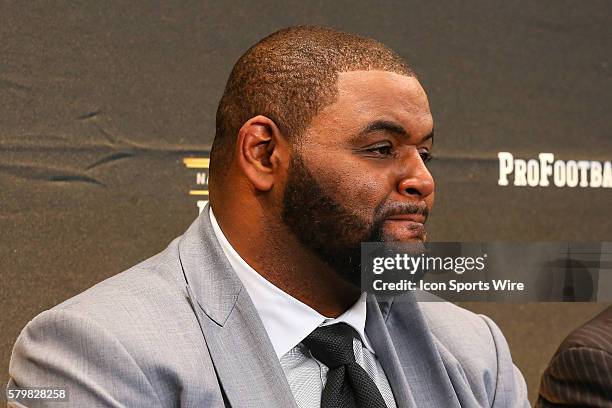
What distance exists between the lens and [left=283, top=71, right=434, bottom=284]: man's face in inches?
40.1

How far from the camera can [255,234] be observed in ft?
3.43

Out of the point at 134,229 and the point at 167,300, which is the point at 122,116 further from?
the point at 167,300

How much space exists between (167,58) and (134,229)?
0.24m

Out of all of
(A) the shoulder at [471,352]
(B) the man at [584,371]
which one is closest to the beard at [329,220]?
(A) the shoulder at [471,352]

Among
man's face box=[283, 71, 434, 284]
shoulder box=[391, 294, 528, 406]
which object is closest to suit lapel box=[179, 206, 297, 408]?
man's face box=[283, 71, 434, 284]

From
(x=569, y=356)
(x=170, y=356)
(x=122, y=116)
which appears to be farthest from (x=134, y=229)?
(x=569, y=356)

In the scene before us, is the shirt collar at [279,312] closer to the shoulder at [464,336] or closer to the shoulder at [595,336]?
the shoulder at [464,336]

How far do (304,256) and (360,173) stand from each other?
0.37 ft

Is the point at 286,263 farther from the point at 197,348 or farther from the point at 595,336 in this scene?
the point at 595,336

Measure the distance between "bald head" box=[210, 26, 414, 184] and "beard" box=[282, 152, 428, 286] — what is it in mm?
54

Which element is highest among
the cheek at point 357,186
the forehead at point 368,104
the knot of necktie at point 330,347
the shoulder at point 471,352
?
the forehead at point 368,104

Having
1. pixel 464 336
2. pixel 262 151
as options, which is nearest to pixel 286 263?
pixel 262 151

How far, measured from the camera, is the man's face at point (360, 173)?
1018 millimetres

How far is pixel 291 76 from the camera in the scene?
1.04 m
